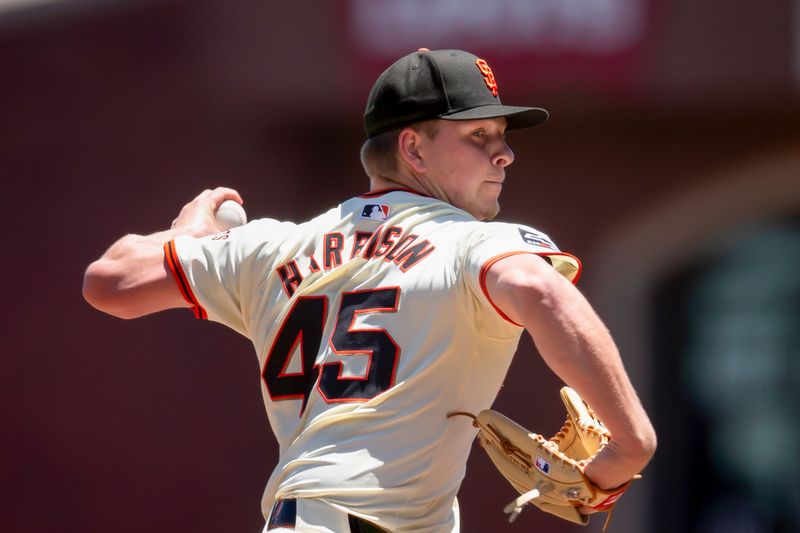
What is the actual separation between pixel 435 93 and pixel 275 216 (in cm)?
576

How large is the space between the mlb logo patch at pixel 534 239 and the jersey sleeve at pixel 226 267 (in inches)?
24.5

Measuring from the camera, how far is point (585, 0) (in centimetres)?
794

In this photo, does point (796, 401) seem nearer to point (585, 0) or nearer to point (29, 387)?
point (585, 0)

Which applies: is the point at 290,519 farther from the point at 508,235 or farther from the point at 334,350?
the point at 508,235

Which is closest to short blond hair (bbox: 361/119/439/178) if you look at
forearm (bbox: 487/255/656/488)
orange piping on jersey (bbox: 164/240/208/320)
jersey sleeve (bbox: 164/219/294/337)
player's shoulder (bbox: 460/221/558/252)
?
jersey sleeve (bbox: 164/219/294/337)

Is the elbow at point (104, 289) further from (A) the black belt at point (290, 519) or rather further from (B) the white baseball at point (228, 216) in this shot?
(A) the black belt at point (290, 519)

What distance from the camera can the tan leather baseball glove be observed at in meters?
2.75

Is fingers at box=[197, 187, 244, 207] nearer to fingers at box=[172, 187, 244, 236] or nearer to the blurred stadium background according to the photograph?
fingers at box=[172, 187, 244, 236]

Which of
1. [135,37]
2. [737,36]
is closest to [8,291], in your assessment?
[135,37]

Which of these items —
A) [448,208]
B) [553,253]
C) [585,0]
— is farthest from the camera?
[585,0]

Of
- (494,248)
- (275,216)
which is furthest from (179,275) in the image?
(275,216)

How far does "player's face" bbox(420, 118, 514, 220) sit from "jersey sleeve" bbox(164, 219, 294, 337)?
37 centimetres

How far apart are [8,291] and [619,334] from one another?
381cm

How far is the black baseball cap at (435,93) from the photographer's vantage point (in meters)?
3.10
